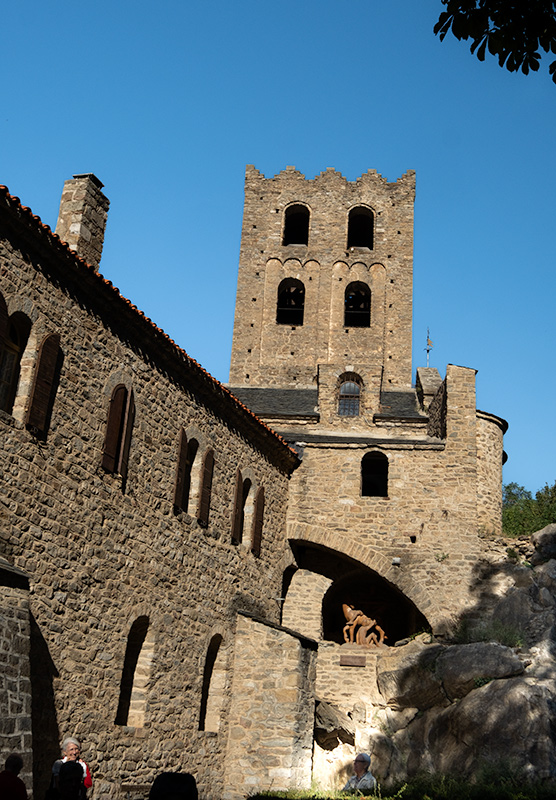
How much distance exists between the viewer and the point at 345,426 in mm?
24766

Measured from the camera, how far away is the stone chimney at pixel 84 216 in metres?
15.9

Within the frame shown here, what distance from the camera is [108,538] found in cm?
1377

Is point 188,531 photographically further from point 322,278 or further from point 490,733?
point 322,278

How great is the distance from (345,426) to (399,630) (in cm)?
564

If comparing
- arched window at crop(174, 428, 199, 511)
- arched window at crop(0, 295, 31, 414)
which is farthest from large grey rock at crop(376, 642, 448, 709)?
arched window at crop(0, 295, 31, 414)

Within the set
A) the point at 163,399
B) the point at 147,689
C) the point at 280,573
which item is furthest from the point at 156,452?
the point at 280,573

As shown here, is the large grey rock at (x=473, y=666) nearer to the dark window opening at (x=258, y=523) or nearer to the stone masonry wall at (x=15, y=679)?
the dark window opening at (x=258, y=523)

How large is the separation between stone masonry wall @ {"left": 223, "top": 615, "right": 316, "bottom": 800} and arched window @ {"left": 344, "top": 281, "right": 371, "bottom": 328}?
18.0 metres

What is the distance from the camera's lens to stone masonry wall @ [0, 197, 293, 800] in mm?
12016

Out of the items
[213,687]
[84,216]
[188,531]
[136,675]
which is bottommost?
[213,687]

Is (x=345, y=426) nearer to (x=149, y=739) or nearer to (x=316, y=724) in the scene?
(x=316, y=724)

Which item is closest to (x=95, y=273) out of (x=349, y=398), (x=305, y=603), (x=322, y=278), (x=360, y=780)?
(x=360, y=780)

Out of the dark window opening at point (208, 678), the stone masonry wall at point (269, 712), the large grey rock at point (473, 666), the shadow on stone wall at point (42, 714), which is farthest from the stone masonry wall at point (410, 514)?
the shadow on stone wall at point (42, 714)

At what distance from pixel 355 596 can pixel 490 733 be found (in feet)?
22.8
